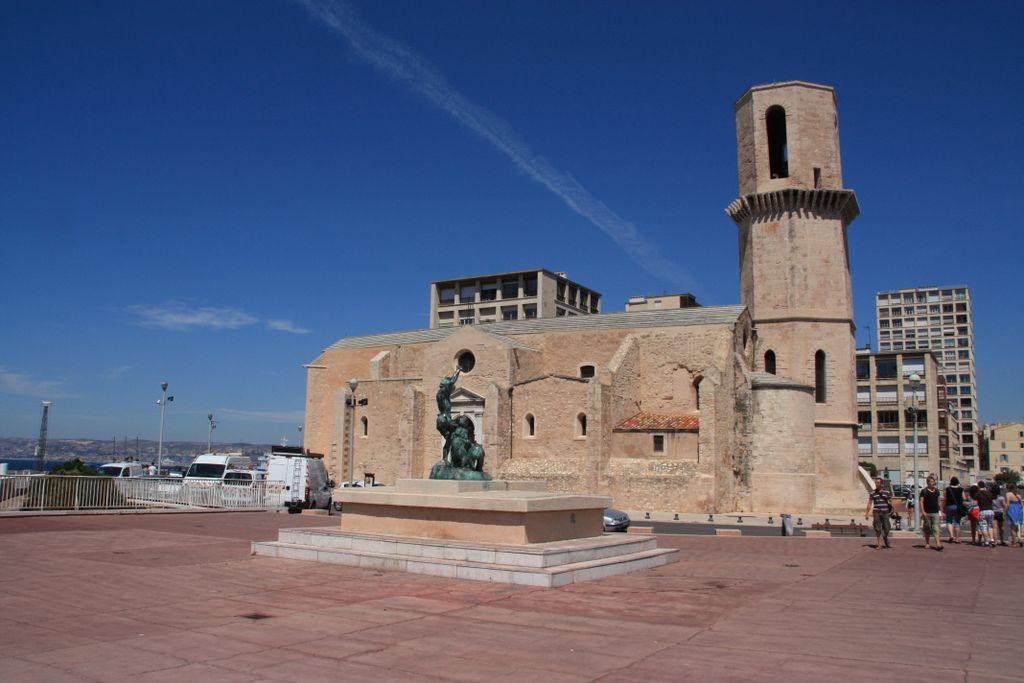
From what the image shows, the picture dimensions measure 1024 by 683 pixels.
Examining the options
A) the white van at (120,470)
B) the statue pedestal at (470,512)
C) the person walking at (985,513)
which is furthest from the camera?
the white van at (120,470)

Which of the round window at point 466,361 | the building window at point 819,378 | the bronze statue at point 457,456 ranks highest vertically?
the round window at point 466,361

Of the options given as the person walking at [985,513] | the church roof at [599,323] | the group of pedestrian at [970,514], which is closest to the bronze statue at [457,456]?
the group of pedestrian at [970,514]

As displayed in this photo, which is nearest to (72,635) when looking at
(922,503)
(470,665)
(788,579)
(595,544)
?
(470,665)

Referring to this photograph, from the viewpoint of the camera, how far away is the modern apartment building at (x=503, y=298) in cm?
8456

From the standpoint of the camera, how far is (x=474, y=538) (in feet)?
40.7

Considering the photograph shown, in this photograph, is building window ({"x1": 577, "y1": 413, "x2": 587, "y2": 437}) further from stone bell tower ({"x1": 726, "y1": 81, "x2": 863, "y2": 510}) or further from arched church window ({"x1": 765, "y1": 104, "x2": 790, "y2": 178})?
arched church window ({"x1": 765, "y1": 104, "x2": 790, "y2": 178})

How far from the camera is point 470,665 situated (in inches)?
245

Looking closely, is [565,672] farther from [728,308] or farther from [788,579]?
[728,308]

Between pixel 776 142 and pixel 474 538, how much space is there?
29535 millimetres

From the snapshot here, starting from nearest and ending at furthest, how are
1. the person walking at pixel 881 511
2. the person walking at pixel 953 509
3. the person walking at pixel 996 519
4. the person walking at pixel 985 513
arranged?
the person walking at pixel 881 511 < the person walking at pixel 985 513 < the person walking at pixel 996 519 < the person walking at pixel 953 509

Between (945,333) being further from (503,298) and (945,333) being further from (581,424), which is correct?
(581,424)

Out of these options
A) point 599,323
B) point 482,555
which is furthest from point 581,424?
point 482,555

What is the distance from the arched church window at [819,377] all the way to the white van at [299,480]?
67.0ft

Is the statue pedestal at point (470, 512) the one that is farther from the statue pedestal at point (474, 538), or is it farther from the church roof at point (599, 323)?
the church roof at point (599, 323)
